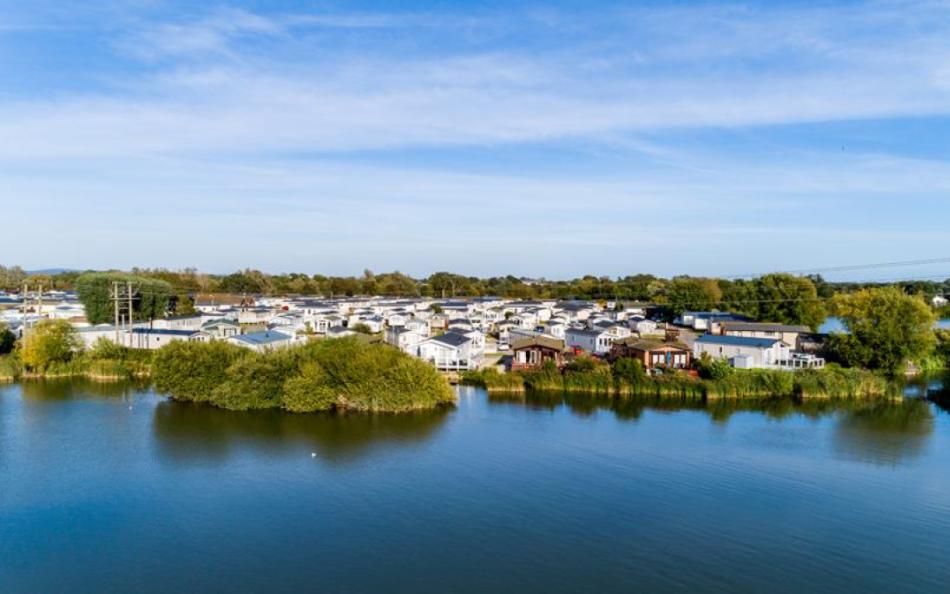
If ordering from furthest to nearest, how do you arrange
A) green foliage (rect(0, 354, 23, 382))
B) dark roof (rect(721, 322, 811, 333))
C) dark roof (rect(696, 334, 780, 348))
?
dark roof (rect(721, 322, 811, 333))
dark roof (rect(696, 334, 780, 348))
green foliage (rect(0, 354, 23, 382))

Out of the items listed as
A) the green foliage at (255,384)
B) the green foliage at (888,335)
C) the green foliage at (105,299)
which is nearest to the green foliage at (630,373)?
the green foliage at (888,335)

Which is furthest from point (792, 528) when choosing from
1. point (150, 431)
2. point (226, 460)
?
point (150, 431)

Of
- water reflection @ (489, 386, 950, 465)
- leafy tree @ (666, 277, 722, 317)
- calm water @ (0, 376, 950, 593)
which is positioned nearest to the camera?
calm water @ (0, 376, 950, 593)

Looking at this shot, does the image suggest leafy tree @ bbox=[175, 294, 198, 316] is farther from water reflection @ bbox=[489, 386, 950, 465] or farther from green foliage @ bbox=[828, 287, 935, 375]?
green foliage @ bbox=[828, 287, 935, 375]

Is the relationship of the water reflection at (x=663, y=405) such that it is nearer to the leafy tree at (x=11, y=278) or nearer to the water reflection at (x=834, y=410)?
the water reflection at (x=834, y=410)

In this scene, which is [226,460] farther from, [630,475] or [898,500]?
[898,500]

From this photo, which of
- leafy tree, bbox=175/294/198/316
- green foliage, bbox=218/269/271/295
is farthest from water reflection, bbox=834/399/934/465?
green foliage, bbox=218/269/271/295
